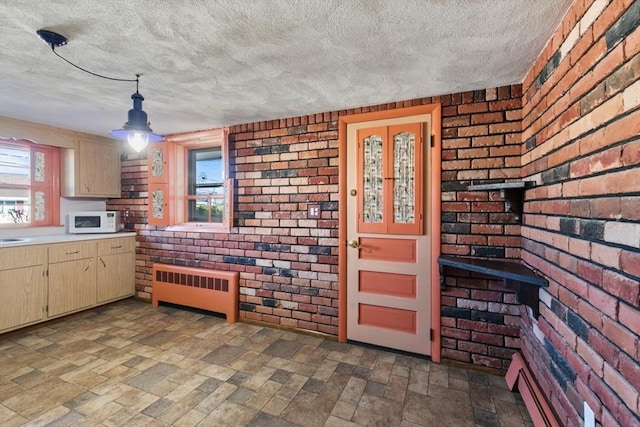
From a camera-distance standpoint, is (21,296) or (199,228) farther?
(199,228)

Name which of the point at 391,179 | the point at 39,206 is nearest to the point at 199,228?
the point at 39,206

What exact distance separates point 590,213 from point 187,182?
396 cm

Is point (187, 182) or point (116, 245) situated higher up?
point (187, 182)

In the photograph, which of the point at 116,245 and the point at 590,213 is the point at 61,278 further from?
the point at 590,213

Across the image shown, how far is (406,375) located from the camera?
2279mm

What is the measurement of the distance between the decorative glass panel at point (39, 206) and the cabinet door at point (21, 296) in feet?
3.21

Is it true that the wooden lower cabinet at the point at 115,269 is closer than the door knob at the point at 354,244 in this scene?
No

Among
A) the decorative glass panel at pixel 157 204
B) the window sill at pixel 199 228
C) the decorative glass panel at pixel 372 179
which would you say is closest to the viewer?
the decorative glass panel at pixel 372 179

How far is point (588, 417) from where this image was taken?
47.6 inches

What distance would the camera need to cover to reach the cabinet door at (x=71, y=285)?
320 cm

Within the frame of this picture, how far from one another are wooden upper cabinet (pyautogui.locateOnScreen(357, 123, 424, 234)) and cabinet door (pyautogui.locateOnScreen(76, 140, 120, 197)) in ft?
11.6

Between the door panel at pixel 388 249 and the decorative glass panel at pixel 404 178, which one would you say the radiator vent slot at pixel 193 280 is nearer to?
the door panel at pixel 388 249

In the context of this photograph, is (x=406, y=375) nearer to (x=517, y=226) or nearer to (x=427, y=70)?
(x=517, y=226)

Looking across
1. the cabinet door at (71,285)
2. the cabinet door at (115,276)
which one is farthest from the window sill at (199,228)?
the cabinet door at (71,285)
